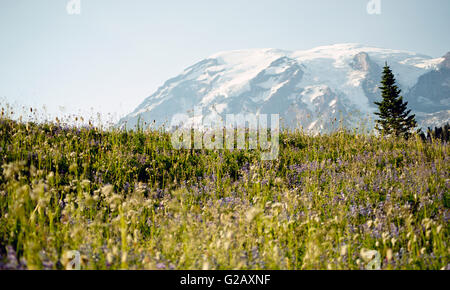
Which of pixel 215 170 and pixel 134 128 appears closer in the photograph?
pixel 215 170

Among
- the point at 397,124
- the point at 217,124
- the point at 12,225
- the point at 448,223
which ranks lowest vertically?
the point at 397,124

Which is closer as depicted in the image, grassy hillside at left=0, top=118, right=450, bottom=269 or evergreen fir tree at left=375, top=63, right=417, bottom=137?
grassy hillside at left=0, top=118, right=450, bottom=269

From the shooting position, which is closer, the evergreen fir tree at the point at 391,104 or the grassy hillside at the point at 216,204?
the grassy hillside at the point at 216,204

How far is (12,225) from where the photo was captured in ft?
10.2

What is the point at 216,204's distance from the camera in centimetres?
402

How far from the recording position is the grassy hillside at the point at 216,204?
265cm

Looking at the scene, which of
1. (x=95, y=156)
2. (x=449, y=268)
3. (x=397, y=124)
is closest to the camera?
(x=449, y=268)

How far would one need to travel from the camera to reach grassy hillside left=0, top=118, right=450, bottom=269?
2.65 metres

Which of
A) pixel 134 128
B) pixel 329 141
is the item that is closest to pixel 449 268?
pixel 329 141

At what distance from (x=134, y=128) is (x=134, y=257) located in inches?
242

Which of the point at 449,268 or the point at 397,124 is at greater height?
the point at 449,268

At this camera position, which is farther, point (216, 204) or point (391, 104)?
point (391, 104)
